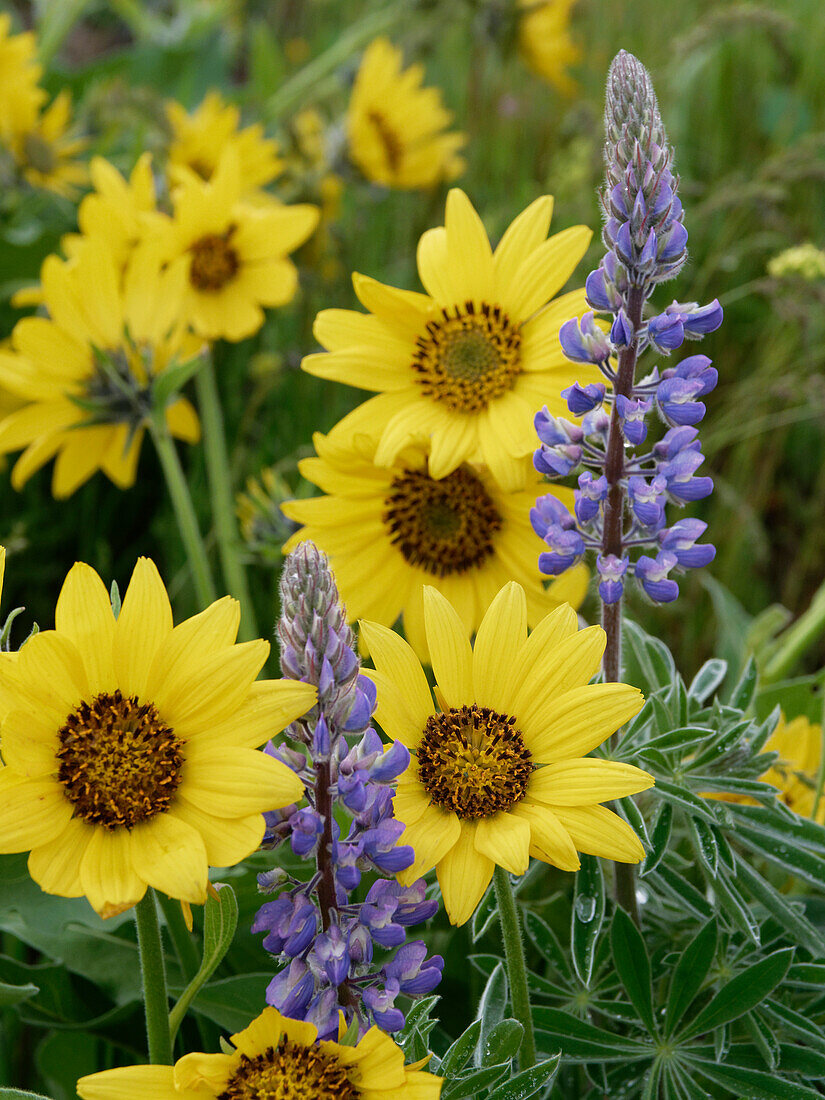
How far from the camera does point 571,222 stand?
2.44 metres

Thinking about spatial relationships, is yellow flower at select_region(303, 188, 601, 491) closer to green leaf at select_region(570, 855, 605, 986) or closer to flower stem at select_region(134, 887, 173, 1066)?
green leaf at select_region(570, 855, 605, 986)

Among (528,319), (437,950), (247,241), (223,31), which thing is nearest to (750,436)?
(247,241)

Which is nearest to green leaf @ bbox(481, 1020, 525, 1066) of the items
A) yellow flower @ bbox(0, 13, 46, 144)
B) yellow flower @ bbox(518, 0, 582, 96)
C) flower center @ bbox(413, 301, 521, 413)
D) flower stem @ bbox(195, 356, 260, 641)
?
flower center @ bbox(413, 301, 521, 413)

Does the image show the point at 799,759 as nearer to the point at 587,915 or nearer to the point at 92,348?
the point at 587,915

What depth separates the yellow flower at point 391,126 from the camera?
87.9 inches

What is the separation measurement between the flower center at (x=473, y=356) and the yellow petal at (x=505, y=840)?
0.47 meters

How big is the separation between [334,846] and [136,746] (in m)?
0.14

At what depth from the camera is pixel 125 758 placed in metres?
0.68

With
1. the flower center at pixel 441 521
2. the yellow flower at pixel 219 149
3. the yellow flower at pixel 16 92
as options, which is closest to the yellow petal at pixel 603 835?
the flower center at pixel 441 521

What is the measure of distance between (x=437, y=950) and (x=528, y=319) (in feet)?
2.13

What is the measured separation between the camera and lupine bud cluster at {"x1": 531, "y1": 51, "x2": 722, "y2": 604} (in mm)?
720

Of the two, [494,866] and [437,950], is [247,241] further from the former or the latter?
[494,866]

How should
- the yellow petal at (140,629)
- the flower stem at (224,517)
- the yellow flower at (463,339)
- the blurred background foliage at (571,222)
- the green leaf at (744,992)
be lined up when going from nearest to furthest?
the yellow petal at (140,629) < the green leaf at (744,992) < the yellow flower at (463,339) < the flower stem at (224,517) < the blurred background foliage at (571,222)

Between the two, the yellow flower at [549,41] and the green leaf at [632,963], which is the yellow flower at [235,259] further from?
the yellow flower at [549,41]
